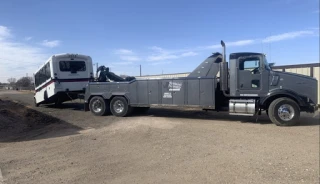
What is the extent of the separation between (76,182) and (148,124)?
633 centimetres

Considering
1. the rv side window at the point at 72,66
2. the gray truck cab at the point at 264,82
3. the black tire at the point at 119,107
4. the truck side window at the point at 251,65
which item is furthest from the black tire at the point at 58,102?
the truck side window at the point at 251,65

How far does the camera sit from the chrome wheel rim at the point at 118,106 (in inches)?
543

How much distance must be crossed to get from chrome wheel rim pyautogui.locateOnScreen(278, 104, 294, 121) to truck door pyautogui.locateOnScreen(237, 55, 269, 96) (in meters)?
1.01

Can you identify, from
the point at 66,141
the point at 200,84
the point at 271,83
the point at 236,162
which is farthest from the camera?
the point at 200,84

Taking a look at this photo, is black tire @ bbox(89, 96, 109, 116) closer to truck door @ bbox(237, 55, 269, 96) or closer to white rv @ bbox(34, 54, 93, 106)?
white rv @ bbox(34, 54, 93, 106)

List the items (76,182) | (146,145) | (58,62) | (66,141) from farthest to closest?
(58,62) → (66,141) → (146,145) → (76,182)

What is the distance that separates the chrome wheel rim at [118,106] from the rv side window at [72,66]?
4.61m

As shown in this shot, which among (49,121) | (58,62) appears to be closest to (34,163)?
(49,121)

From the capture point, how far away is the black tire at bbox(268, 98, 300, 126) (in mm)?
10312

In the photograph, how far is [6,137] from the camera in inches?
362

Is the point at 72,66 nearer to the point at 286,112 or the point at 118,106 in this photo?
the point at 118,106

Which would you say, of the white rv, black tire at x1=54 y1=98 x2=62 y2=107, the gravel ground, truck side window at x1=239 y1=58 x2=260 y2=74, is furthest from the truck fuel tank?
black tire at x1=54 y1=98 x2=62 y2=107

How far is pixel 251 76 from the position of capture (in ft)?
36.2

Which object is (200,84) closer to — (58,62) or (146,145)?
(146,145)
